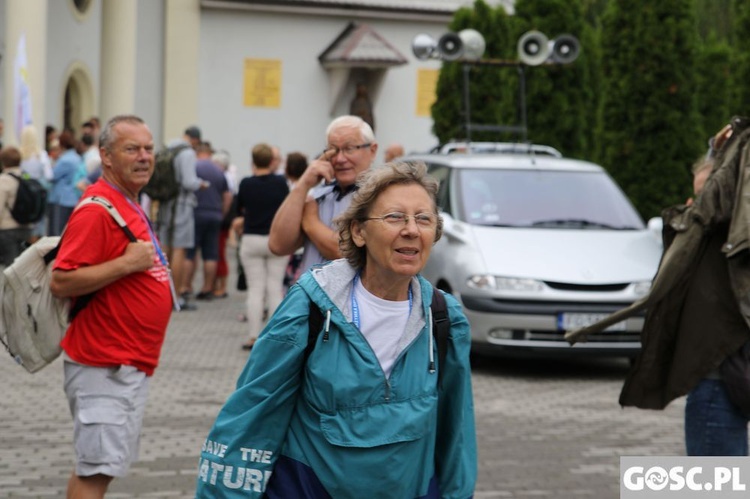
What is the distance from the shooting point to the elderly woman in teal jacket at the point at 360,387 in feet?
12.3

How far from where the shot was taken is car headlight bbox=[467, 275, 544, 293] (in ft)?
36.8

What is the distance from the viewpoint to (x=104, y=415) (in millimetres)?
5535

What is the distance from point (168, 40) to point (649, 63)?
14631 mm

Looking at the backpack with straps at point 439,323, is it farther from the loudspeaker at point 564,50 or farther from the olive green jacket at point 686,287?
the loudspeaker at point 564,50

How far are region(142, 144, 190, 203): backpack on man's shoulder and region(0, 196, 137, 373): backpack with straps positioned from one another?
9788 millimetres

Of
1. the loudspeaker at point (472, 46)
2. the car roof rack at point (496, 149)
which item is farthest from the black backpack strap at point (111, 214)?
the loudspeaker at point (472, 46)

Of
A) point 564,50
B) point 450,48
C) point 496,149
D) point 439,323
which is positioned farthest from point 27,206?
point 439,323

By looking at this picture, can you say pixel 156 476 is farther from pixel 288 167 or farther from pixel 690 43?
pixel 690 43

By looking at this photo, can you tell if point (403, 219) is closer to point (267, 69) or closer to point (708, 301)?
point (708, 301)

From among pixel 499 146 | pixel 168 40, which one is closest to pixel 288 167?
pixel 499 146

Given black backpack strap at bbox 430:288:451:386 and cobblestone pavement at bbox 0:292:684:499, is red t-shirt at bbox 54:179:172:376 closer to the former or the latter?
cobblestone pavement at bbox 0:292:684:499

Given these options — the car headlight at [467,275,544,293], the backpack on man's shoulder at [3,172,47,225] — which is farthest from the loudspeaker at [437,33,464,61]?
the car headlight at [467,275,544,293]

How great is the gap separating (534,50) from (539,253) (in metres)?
5.50

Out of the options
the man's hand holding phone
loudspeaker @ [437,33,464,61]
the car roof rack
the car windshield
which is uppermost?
loudspeaker @ [437,33,464,61]
